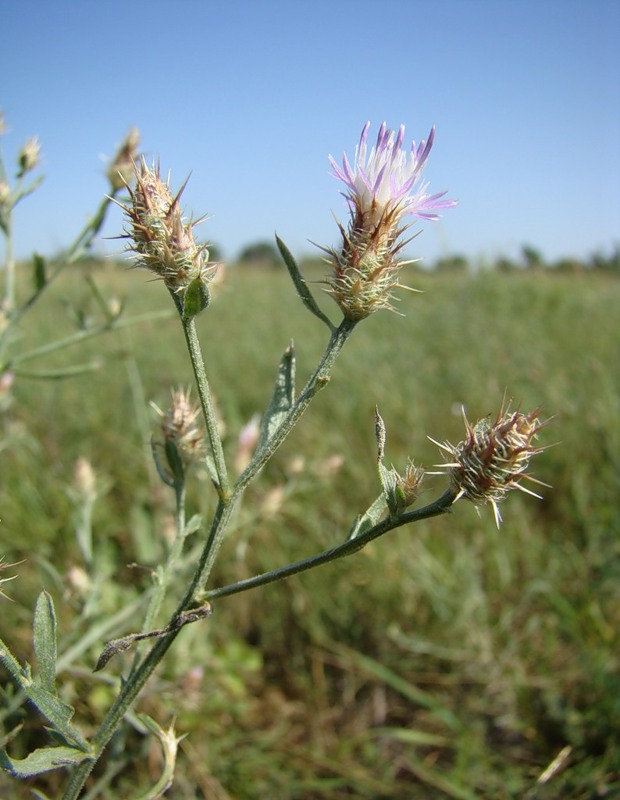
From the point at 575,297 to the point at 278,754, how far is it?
528cm

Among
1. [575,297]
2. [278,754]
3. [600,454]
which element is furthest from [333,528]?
[575,297]

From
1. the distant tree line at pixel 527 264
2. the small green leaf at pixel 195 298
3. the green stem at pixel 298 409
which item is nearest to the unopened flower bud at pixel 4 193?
the small green leaf at pixel 195 298

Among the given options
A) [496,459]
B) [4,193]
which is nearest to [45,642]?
[496,459]

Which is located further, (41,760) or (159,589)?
(159,589)

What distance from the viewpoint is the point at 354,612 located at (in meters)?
2.29

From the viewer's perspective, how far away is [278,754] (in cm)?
188

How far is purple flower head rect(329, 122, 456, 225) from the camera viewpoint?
858 mm

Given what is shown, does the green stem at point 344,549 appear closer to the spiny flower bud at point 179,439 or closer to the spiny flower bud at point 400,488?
the spiny flower bud at point 400,488

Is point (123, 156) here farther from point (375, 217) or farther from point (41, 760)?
point (41, 760)

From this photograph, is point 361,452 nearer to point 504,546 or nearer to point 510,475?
point 504,546

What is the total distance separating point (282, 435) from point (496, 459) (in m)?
0.27

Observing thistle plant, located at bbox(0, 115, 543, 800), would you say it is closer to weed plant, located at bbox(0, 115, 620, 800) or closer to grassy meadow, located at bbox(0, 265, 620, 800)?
weed plant, located at bbox(0, 115, 620, 800)

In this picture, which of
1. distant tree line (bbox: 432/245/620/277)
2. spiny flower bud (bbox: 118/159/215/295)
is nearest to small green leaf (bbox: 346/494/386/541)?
spiny flower bud (bbox: 118/159/215/295)

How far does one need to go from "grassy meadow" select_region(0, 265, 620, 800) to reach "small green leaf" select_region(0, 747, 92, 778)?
28cm
